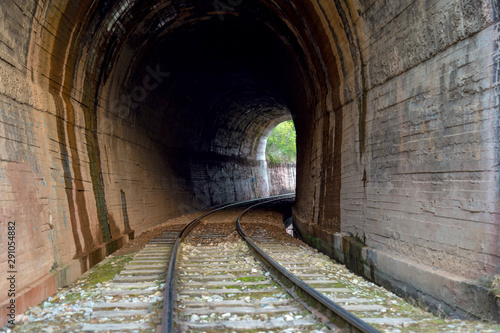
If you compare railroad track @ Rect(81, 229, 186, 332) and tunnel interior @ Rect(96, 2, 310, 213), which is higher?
tunnel interior @ Rect(96, 2, 310, 213)

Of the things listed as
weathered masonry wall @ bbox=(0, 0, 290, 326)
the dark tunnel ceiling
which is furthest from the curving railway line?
the dark tunnel ceiling

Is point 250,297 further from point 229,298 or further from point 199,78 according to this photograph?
point 199,78

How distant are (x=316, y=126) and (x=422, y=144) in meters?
5.63

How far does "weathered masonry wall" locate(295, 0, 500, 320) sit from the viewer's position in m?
3.49

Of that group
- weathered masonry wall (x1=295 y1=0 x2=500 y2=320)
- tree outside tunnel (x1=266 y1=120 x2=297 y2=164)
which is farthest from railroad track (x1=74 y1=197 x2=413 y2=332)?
tree outside tunnel (x1=266 y1=120 x2=297 y2=164)

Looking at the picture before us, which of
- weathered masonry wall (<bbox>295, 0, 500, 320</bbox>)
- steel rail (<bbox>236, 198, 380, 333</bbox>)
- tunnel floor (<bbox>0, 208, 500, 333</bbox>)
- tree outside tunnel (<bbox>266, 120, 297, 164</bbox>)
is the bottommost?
A: tunnel floor (<bbox>0, 208, 500, 333</bbox>)

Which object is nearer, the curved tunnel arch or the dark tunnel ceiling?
the curved tunnel arch

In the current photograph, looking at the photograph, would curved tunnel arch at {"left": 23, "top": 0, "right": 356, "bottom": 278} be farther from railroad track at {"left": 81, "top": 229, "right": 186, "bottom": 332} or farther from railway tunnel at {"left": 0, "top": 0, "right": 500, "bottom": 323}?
railroad track at {"left": 81, "top": 229, "right": 186, "bottom": 332}

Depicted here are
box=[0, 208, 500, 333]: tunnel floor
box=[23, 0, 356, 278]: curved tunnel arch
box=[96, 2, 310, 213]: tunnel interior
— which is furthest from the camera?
box=[96, 2, 310, 213]: tunnel interior

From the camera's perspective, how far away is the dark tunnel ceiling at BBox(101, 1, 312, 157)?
986cm

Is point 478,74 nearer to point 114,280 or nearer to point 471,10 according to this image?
point 471,10

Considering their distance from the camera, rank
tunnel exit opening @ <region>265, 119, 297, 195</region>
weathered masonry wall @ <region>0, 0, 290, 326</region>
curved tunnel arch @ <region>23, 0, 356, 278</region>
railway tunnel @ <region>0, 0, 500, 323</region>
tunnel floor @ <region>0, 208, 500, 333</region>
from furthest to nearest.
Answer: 1. tunnel exit opening @ <region>265, 119, 297, 195</region>
2. curved tunnel arch @ <region>23, 0, 356, 278</region>
3. weathered masonry wall @ <region>0, 0, 290, 326</region>
4. railway tunnel @ <region>0, 0, 500, 323</region>
5. tunnel floor @ <region>0, 208, 500, 333</region>

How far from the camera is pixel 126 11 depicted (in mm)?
8039

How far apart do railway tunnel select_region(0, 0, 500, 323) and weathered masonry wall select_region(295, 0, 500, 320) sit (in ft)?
0.06
